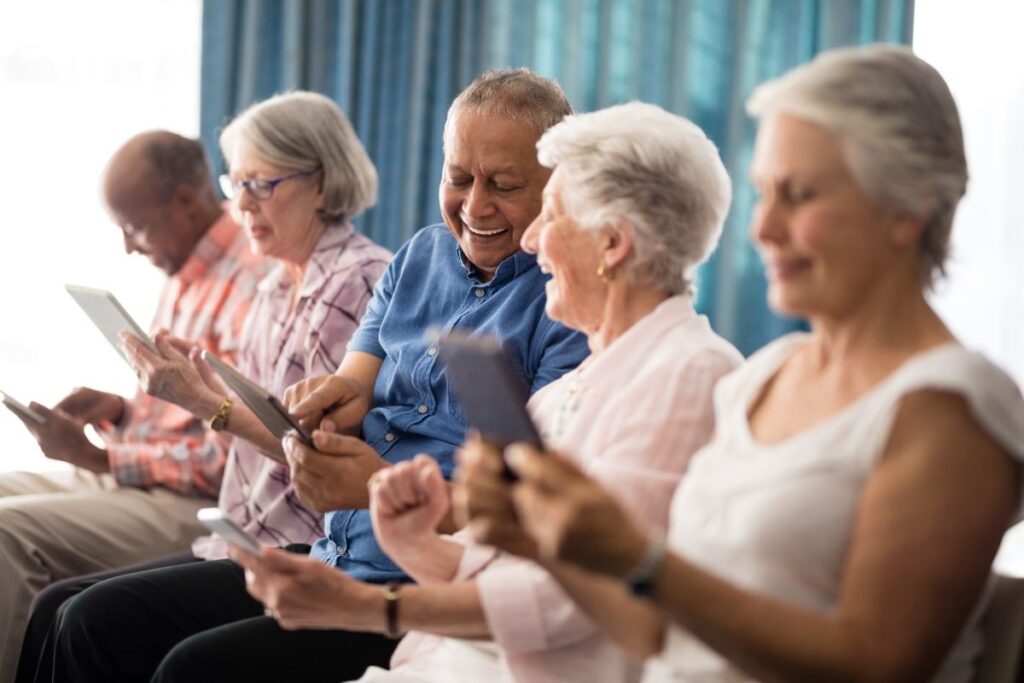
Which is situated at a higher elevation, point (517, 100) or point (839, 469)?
point (517, 100)

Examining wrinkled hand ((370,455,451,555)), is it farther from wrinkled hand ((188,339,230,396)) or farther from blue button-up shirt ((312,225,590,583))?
wrinkled hand ((188,339,230,396))

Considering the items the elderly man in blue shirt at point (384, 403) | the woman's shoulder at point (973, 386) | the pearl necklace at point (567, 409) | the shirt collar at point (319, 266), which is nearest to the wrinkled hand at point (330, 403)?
the elderly man in blue shirt at point (384, 403)

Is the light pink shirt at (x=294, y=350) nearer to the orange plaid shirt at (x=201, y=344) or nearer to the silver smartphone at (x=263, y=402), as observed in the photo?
the orange plaid shirt at (x=201, y=344)

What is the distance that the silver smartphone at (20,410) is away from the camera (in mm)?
2592

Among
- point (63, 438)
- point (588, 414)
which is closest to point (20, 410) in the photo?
point (63, 438)

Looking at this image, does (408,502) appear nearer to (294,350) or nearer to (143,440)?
(294,350)

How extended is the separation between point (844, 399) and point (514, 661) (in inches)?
20.5

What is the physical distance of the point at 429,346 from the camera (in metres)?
2.08

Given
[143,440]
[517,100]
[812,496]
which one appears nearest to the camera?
[812,496]

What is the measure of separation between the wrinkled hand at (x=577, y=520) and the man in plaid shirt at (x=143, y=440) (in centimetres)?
157

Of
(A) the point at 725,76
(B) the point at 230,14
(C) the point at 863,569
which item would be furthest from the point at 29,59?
(C) the point at 863,569

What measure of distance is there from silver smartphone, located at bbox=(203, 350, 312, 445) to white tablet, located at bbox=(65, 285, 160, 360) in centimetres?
45

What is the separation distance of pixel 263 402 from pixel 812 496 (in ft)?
2.99

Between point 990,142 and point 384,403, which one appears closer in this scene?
point 384,403
